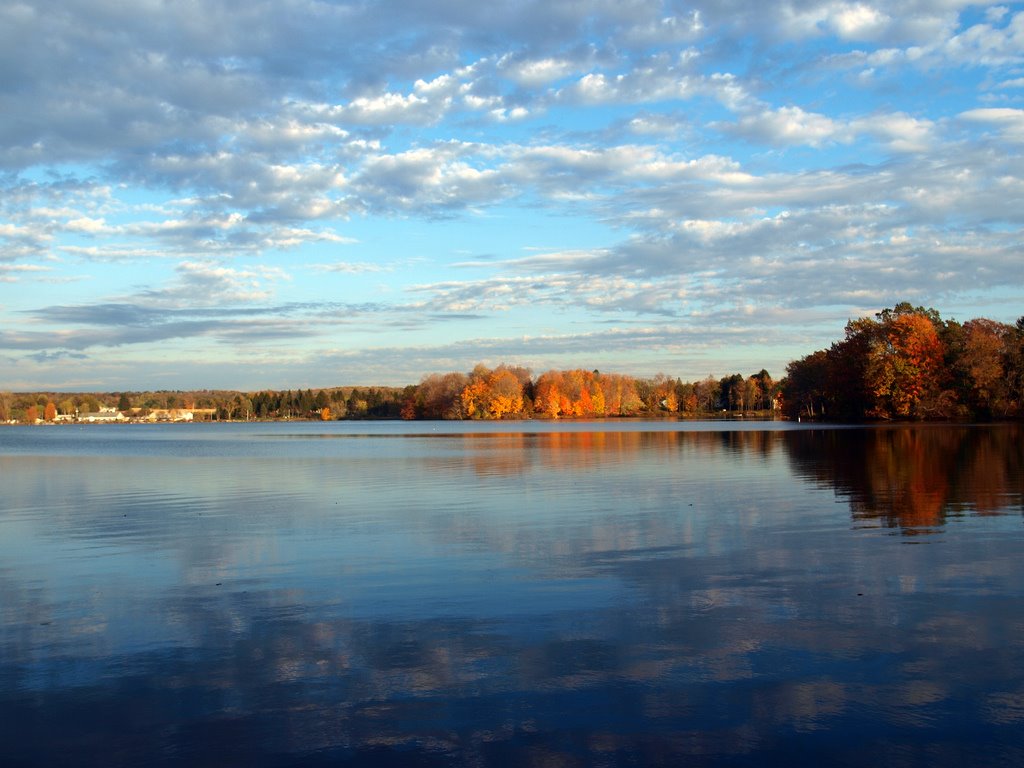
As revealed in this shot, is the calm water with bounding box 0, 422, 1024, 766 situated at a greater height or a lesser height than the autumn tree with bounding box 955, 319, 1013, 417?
A: lesser

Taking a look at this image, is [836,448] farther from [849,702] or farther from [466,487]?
[849,702]

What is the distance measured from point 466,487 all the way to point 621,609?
15.9m

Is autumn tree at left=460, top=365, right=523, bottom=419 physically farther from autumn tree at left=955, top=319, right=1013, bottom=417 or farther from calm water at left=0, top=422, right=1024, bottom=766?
calm water at left=0, top=422, right=1024, bottom=766

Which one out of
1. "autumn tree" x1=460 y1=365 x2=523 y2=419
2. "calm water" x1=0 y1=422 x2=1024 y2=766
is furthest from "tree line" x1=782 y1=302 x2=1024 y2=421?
"autumn tree" x1=460 y1=365 x2=523 y2=419

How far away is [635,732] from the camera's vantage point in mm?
6492

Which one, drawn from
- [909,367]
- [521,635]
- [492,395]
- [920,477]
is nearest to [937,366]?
[909,367]

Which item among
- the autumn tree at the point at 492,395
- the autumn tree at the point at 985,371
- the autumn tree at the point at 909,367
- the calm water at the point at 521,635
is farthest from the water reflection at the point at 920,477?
the autumn tree at the point at 492,395

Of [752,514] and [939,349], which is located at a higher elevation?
[939,349]

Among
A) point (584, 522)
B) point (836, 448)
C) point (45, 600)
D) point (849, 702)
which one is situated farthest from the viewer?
point (836, 448)

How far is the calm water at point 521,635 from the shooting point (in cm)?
644

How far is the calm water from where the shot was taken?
6.44 m

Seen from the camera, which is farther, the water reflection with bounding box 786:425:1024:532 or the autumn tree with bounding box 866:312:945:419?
the autumn tree with bounding box 866:312:945:419

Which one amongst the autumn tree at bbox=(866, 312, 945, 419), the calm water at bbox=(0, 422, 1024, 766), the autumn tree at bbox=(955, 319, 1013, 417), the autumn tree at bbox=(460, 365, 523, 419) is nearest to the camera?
the calm water at bbox=(0, 422, 1024, 766)

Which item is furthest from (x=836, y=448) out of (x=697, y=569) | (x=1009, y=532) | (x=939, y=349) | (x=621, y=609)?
(x=939, y=349)
